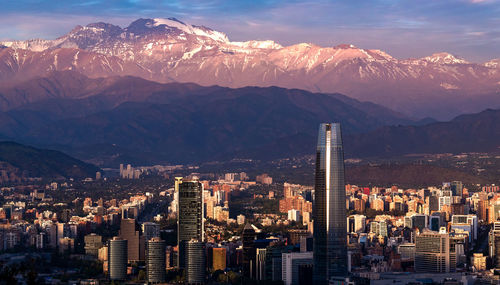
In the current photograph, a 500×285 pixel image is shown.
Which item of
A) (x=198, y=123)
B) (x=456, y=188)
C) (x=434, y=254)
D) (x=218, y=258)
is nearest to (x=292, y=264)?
(x=218, y=258)

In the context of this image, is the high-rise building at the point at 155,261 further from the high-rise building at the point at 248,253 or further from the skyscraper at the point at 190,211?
the high-rise building at the point at 248,253

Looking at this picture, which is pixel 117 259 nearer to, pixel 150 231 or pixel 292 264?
pixel 150 231

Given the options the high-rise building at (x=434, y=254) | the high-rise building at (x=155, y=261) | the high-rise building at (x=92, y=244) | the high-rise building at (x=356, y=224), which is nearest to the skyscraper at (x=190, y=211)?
the high-rise building at (x=155, y=261)

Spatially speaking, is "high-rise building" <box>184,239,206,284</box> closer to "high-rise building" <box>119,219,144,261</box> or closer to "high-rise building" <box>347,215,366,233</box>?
"high-rise building" <box>119,219,144,261</box>

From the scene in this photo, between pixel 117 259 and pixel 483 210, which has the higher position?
pixel 483 210

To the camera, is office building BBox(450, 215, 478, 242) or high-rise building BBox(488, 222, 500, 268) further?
office building BBox(450, 215, 478, 242)

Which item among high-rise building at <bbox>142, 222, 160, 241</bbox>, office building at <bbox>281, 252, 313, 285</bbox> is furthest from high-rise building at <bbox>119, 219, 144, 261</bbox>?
Result: office building at <bbox>281, 252, 313, 285</bbox>
